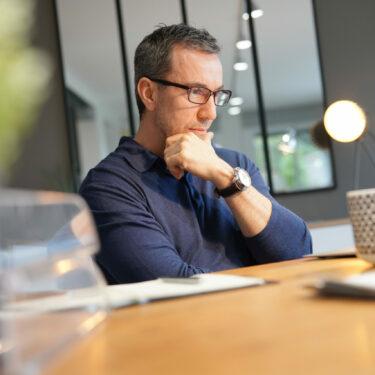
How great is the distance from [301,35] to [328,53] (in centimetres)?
24

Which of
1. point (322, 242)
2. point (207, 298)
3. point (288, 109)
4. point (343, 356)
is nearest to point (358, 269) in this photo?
point (207, 298)

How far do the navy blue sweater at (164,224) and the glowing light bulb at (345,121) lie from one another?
1.31 meters

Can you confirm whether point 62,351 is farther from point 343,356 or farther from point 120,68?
point 120,68

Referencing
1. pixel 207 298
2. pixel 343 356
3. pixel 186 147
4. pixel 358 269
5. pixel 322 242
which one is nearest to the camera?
pixel 343 356

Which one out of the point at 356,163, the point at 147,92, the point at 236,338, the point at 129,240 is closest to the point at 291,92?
the point at 356,163

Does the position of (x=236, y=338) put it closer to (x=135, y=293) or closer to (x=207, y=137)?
(x=135, y=293)

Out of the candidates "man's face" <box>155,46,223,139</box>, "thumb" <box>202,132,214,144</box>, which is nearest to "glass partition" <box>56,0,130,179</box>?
"man's face" <box>155,46,223,139</box>

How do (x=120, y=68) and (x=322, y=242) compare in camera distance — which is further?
(x=120, y=68)

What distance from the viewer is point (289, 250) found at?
1672 mm

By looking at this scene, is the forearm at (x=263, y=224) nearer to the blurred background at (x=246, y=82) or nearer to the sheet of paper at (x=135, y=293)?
the sheet of paper at (x=135, y=293)

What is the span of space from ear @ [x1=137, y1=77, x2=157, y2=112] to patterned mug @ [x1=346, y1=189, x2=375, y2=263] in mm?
1132

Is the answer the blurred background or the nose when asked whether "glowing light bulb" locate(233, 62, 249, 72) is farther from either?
the nose

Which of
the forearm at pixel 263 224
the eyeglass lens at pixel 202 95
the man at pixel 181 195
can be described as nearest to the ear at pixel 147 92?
the man at pixel 181 195

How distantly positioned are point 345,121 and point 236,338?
252 cm
